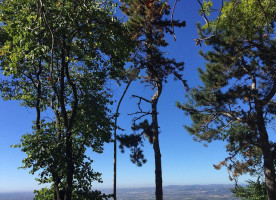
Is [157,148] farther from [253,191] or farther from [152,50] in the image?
[253,191]

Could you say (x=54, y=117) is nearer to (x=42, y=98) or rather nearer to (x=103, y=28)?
(x=42, y=98)

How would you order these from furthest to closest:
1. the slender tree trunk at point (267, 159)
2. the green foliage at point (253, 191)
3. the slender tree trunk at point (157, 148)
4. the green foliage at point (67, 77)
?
the green foliage at point (253, 191) < the slender tree trunk at point (267, 159) < the slender tree trunk at point (157, 148) < the green foliage at point (67, 77)

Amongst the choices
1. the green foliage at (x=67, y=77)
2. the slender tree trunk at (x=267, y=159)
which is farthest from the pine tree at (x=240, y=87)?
the green foliage at (x=67, y=77)

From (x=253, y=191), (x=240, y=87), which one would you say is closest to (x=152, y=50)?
(x=240, y=87)

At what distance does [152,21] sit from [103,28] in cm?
627

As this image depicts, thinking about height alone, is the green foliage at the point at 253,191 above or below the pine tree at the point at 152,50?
below

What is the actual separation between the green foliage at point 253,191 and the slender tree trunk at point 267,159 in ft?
15.6

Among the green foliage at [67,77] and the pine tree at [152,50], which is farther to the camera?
the pine tree at [152,50]

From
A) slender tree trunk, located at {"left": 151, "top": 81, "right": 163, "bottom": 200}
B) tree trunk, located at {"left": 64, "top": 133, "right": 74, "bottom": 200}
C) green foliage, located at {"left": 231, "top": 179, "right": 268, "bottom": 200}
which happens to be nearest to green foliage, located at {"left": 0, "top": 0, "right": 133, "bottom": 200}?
tree trunk, located at {"left": 64, "top": 133, "right": 74, "bottom": 200}

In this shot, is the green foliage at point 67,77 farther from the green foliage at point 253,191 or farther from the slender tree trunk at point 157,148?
the green foliage at point 253,191

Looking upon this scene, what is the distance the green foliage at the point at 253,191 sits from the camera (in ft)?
57.1

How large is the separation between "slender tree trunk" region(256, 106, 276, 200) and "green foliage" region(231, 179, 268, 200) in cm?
476

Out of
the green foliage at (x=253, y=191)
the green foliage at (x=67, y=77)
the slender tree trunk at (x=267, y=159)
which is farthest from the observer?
the green foliage at (x=253, y=191)

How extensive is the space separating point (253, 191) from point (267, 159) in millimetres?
6698
